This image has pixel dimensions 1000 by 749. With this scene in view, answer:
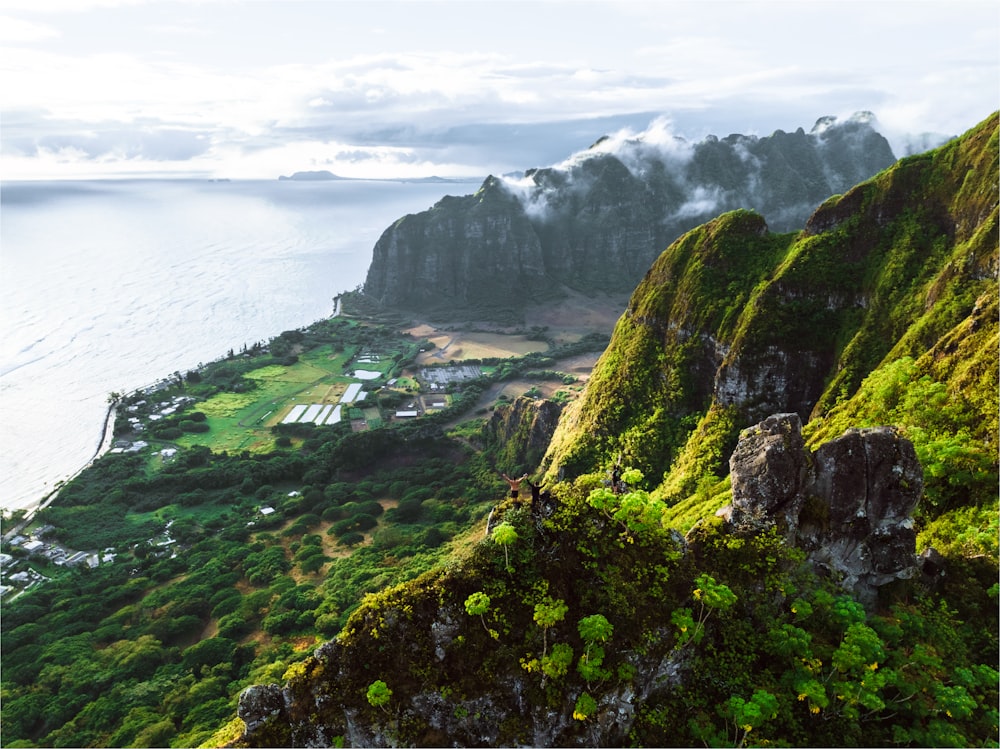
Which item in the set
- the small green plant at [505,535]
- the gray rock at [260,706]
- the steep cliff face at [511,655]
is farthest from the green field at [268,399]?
Answer: the small green plant at [505,535]

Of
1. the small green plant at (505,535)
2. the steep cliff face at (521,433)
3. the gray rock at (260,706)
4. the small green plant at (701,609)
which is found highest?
the small green plant at (505,535)

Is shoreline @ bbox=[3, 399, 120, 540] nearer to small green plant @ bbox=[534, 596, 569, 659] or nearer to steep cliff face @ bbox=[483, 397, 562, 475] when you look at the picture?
steep cliff face @ bbox=[483, 397, 562, 475]

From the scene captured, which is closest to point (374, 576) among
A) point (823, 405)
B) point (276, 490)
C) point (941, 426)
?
point (276, 490)

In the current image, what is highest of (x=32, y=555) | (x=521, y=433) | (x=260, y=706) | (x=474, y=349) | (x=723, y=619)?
(x=723, y=619)

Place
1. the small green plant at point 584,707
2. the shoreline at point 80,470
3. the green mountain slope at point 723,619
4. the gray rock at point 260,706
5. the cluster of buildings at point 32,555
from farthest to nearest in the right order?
the shoreline at point 80,470 → the cluster of buildings at point 32,555 → the gray rock at point 260,706 → the green mountain slope at point 723,619 → the small green plant at point 584,707

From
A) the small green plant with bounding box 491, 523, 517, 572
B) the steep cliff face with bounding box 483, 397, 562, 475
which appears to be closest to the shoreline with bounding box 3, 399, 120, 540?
the steep cliff face with bounding box 483, 397, 562, 475

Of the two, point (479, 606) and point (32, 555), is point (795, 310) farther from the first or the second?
point (32, 555)

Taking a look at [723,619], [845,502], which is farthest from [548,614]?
[845,502]

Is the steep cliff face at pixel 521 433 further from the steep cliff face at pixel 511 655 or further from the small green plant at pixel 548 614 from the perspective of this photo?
the small green plant at pixel 548 614
